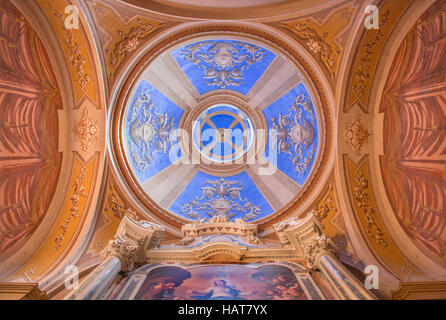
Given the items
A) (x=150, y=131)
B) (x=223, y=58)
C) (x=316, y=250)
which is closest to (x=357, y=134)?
(x=316, y=250)

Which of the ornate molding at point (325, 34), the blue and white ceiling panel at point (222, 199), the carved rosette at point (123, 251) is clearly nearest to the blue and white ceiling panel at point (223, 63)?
the ornate molding at point (325, 34)

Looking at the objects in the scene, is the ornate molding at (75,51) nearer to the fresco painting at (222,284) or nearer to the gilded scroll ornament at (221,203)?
the gilded scroll ornament at (221,203)

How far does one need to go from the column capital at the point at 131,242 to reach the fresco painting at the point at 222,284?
622mm

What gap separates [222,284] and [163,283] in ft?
4.38

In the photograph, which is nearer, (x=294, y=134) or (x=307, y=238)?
(x=307, y=238)

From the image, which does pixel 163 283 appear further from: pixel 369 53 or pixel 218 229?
pixel 369 53

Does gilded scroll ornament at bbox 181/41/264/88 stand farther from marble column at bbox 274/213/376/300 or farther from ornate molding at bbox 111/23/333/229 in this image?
marble column at bbox 274/213/376/300

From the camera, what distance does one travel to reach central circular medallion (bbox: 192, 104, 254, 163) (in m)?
14.4

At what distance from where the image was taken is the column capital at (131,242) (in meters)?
8.02

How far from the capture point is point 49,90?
30.9 ft

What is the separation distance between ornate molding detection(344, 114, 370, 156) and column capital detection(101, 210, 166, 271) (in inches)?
233

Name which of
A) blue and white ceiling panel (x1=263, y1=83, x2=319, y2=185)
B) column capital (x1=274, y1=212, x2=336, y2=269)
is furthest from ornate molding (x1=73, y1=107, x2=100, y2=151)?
blue and white ceiling panel (x1=263, y1=83, x2=319, y2=185)

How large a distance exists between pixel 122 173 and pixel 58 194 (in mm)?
1934

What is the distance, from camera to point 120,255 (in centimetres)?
794
